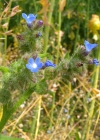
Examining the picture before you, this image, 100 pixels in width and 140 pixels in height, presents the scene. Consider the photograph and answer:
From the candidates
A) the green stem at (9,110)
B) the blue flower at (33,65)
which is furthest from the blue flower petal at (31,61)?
the green stem at (9,110)

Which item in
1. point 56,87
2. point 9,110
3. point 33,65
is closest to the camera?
point 33,65

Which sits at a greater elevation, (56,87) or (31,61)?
(56,87)

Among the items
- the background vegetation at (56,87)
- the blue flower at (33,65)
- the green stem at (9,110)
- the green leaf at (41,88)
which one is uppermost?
the background vegetation at (56,87)

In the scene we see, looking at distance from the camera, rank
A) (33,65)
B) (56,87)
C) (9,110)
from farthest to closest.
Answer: (56,87), (9,110), (33,65)

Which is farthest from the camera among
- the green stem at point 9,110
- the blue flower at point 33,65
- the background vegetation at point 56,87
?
the background vegetation at point 56,87

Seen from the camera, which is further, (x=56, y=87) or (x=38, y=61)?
(x=56, y=87)

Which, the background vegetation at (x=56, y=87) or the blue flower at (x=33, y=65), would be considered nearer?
the blue flower at (x=33, y=65)

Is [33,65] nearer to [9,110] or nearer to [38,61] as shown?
[38,61]

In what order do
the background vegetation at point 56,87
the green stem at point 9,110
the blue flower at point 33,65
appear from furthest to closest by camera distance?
the background vegetation at point 56,87 → the green stem at point 9,110 → the blue flower at point 33,65

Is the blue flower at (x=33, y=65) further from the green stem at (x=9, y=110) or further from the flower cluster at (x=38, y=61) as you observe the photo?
the green stem at (x=9, y=110)

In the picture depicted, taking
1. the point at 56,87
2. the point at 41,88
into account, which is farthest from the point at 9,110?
the point at 56,87

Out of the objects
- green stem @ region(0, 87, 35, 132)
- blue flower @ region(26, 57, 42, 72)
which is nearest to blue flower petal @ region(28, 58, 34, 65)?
blue flower @ region(26, 57, 42, 72)
